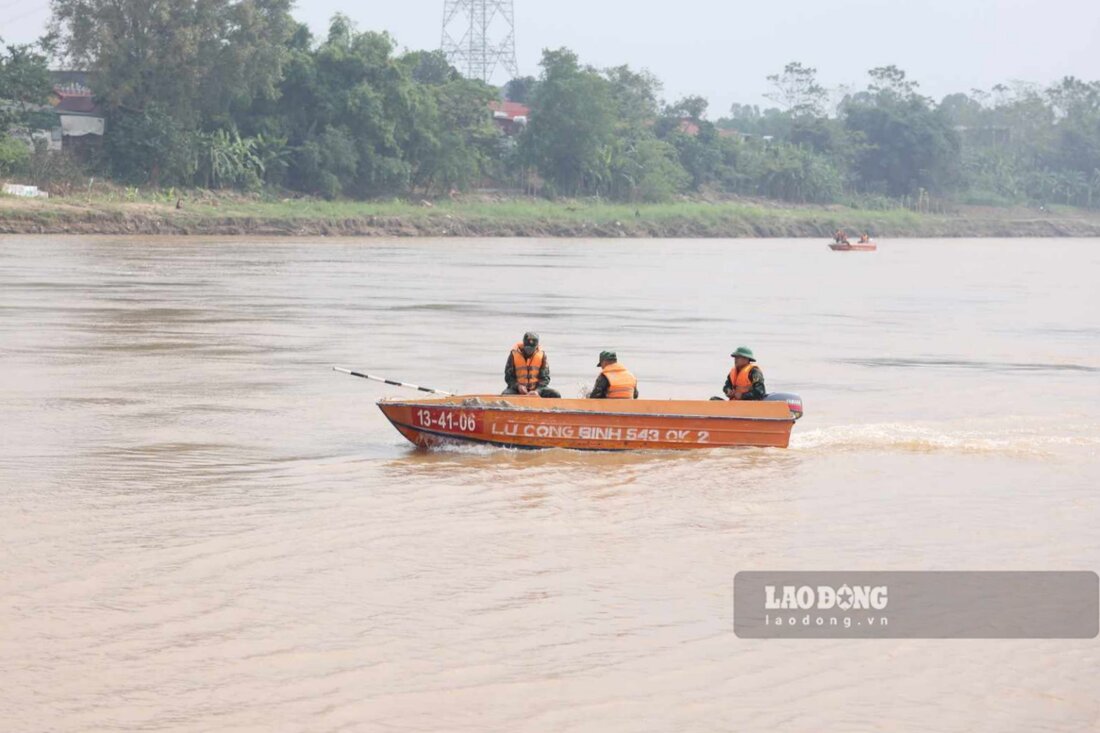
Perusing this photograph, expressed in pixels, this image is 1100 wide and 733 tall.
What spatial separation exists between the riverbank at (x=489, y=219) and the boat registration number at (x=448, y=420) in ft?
127

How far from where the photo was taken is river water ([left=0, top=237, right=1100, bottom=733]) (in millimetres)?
7797

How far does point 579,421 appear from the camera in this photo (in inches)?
558

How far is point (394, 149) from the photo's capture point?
65750mm

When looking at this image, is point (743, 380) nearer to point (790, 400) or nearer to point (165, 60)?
point (790, 400)

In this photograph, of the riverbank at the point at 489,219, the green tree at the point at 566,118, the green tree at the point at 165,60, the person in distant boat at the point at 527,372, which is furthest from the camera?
the green tree at the point at 566,118

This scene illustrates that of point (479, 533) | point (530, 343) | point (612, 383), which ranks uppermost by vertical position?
point (530, 343)

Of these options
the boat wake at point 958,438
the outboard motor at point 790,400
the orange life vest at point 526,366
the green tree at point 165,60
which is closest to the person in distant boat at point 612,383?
the orange life vest at point 526,366

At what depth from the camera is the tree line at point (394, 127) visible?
5669 cm

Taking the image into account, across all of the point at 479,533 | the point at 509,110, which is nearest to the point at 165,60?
the point at 509,110
